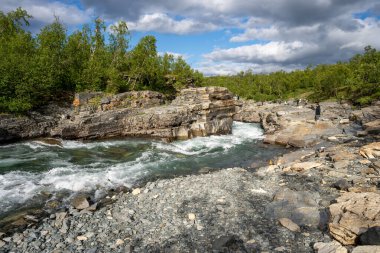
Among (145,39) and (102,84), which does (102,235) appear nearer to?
(102,84)

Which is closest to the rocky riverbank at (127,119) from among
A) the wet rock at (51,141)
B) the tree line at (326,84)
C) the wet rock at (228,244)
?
the wet rock at (51,141)

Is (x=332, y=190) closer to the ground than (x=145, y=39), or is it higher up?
closer to the ground

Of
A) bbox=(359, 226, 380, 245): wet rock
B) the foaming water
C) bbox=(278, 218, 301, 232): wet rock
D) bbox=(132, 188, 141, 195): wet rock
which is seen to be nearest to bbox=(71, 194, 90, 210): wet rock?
the foaming water

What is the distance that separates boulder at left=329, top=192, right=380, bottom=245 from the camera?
10914 mm

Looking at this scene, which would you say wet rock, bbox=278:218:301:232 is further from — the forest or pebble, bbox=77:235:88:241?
the forest

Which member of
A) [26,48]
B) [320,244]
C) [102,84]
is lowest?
[320,244]

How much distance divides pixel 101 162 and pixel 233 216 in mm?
16090

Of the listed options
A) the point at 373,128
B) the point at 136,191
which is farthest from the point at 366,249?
the point at 373,128

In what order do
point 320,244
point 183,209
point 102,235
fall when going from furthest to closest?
1. point 183,209
2. point 102,235
3. point 320,244

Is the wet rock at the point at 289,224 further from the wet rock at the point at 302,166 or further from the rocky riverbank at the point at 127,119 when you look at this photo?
the rocky riverbank at the point at 127,119

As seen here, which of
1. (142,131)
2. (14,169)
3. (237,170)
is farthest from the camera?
(142,131)

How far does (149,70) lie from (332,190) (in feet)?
144

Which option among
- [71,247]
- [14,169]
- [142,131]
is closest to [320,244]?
[71,247]

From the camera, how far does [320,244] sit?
35.8ft
